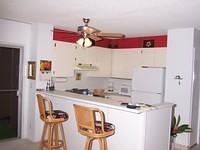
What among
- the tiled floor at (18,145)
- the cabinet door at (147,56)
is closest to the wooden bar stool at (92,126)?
the tiled floor at (18,145)

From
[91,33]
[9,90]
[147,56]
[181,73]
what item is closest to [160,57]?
[147,56]

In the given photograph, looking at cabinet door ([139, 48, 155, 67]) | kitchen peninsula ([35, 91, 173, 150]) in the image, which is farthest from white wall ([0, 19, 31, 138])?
cabinet door ([139, 48, 155, 67])

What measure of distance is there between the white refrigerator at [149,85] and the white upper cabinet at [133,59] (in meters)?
0.46

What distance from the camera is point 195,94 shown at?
4.74 metres

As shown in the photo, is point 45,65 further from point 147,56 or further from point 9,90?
point 147,56

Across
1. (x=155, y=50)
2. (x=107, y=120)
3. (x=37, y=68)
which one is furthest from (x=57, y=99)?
(x=155, y=50)

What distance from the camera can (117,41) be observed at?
22.0 ft

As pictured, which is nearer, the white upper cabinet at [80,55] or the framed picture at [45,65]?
the framed picture at [45,65]

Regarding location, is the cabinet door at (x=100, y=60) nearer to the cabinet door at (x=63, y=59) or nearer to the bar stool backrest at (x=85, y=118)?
the cabinet door at (x=63, y=59)

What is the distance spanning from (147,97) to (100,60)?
1711mm

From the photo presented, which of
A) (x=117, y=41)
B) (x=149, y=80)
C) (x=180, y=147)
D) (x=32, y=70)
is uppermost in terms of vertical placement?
(x=117, y=41)

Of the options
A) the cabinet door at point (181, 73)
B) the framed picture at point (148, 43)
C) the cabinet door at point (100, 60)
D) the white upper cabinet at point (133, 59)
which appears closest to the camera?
the cabinet door at point (181, 73)

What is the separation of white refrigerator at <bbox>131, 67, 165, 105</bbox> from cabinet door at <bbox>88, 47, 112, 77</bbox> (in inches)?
43.2

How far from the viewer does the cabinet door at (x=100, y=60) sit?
592cm
